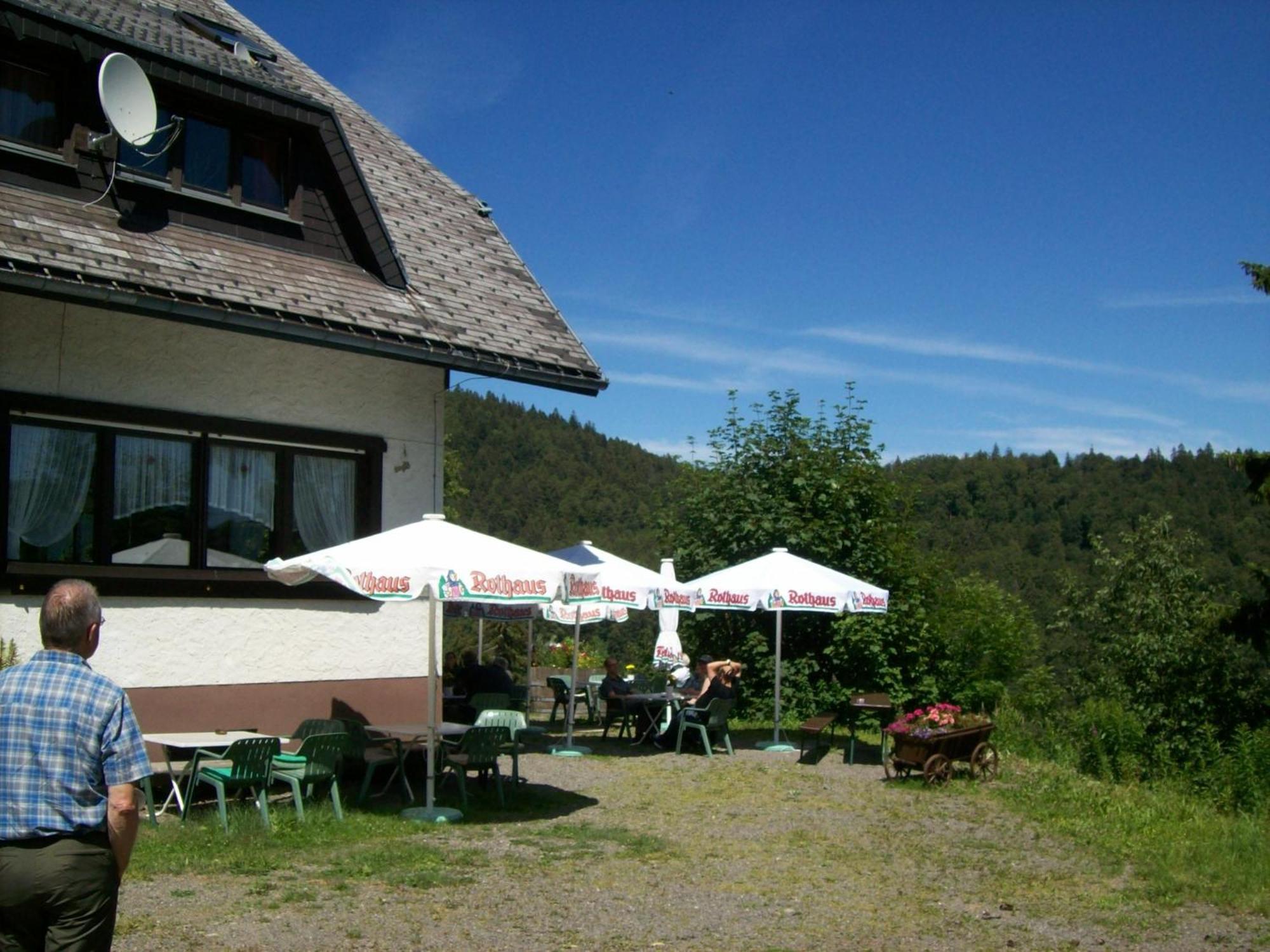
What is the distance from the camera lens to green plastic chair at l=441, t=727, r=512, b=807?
33.5 ft

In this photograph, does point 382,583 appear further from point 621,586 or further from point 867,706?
point 867,706

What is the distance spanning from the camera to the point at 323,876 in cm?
763

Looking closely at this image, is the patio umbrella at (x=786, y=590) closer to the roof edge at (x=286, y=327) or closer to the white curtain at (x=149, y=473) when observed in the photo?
the roof edge at (x=286, y=327)

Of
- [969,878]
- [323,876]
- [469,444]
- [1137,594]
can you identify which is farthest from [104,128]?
[469,444]

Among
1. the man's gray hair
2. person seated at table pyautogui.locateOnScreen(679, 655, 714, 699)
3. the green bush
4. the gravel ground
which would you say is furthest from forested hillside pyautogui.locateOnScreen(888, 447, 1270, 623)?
the man's gray hair

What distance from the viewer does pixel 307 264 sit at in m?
12.1

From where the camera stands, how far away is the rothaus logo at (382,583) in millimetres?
9141

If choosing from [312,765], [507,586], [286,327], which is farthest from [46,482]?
[507,586]

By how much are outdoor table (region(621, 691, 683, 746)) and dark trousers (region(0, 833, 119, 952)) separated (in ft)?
37.7

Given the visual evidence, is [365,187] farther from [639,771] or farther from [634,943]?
[634,943]

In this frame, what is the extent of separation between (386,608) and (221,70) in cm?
529

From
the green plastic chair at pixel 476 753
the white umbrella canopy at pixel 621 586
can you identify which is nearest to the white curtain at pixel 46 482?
the green plastic chair at pixel 476 753

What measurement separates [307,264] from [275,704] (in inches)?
165

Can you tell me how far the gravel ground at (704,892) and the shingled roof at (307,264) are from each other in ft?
14.4
